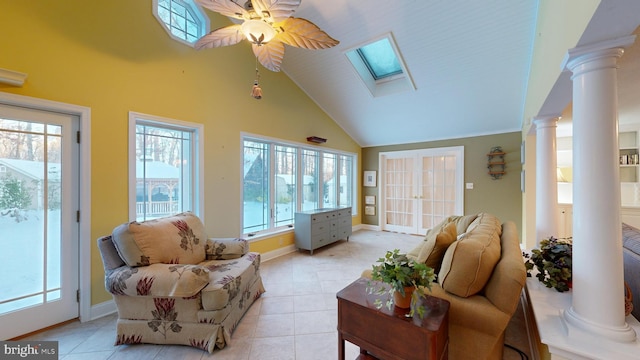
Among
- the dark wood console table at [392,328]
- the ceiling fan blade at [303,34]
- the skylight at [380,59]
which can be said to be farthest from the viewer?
the skylight at [380,59]

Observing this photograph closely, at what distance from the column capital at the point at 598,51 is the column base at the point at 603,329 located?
4.18 ft

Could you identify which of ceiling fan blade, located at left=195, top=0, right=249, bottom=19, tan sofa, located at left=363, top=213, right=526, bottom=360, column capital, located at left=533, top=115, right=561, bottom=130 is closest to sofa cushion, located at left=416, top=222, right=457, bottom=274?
tan sofa, located at left=363, top=213, right=526, bottom=360

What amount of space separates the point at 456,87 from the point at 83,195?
4811 mm

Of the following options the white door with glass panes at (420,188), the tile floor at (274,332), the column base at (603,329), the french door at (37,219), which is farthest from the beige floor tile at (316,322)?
the white door with glass panes at (420,188)

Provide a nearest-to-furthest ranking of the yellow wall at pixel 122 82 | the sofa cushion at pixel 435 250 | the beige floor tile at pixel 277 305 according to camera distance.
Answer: the sofa cushion at pixel 435 250
the yellow wall at pixel 122 82
the beige floor tile at pixel 277 305

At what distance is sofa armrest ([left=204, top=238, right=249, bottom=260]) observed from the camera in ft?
8.00

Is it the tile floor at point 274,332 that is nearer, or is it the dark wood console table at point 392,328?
the dark wood console table at point 392,328

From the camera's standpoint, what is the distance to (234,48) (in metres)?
3.34

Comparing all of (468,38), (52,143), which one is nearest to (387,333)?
(52,143)

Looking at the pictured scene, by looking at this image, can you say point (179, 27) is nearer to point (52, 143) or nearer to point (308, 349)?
point (52, 143)

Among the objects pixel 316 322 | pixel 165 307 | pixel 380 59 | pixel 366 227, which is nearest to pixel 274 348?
pixel 316 322

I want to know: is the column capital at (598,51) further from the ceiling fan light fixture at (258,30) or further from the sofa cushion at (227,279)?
the sofa cushion at (227,279)

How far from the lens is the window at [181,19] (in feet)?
8.95

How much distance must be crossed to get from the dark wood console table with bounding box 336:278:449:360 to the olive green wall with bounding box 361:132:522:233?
13.6 feet
